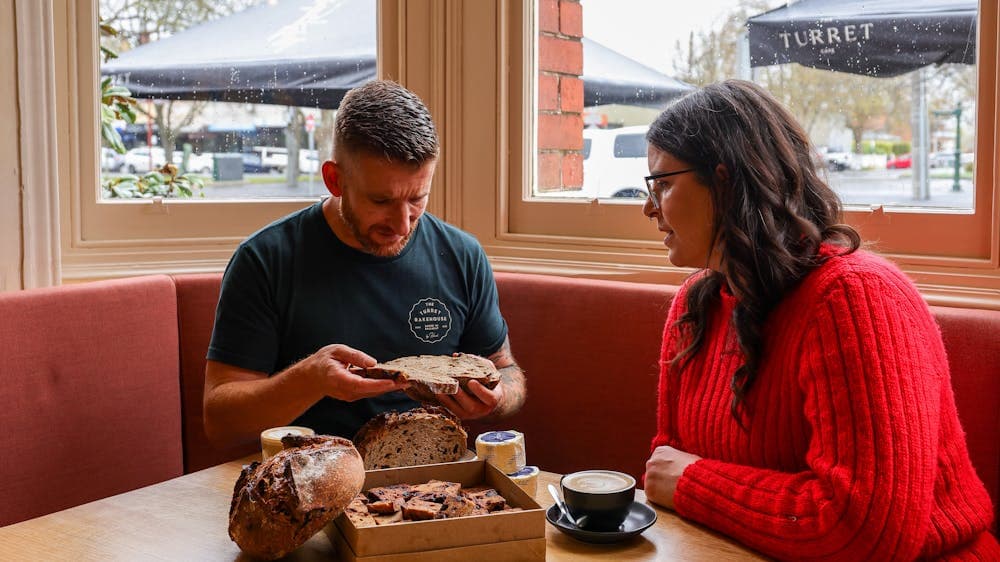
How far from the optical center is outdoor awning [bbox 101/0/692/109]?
2.90 m

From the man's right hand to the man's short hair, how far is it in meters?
0.47

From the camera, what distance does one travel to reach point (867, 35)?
2400 mm

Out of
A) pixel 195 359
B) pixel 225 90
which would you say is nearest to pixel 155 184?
pixel 225 90

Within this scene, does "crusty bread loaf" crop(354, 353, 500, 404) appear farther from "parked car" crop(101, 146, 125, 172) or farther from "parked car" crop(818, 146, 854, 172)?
"parked car" crop(101, 146, 125, 172)

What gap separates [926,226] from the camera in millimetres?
2289

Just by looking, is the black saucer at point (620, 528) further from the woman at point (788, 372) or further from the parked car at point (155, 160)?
the parked car at point (155, 160)

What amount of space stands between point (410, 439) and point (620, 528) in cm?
47

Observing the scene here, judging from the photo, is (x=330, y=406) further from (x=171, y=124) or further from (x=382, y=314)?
(x=171, y=124)

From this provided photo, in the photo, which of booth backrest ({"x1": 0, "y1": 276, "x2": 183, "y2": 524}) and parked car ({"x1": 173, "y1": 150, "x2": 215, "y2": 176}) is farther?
parked car ({"x1": 173, "y1": 150, "x2": 215, "y2": 176})

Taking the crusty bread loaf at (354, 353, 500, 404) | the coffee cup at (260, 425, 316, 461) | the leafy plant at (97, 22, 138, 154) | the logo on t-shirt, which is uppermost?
the leafy plant at (97, 22, 138, 154)

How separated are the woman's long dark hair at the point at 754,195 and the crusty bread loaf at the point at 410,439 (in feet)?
1.72

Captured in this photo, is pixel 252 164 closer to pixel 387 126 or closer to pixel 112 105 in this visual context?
pixel 112 105

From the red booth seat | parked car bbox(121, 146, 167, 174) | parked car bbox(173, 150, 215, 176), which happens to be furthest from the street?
parked car bbox(121, 146, 167, 174)

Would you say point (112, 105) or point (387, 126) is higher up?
point (112, 105)
